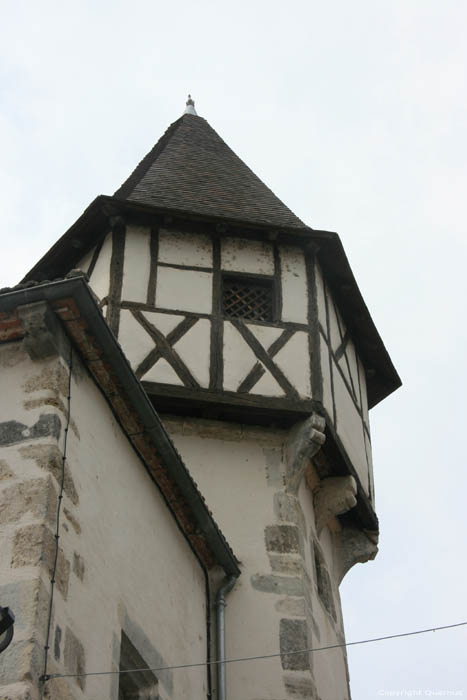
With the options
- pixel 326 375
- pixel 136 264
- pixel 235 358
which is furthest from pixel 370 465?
pixel 136 264

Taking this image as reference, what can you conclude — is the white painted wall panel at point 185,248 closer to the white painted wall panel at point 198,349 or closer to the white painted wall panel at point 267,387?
the white painted wall panel at point 198,349

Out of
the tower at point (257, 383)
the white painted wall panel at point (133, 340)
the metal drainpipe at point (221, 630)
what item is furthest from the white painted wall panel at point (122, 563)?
the white painted wall panel at point (133, 340)

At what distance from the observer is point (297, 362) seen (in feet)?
33.0

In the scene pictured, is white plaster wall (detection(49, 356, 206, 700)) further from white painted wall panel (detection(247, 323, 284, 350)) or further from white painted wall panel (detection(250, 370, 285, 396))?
white painted wall panel (detection(247, 323, 284, 350))

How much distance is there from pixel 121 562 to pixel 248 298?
4685 mm

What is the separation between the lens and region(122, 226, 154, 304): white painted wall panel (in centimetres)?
1029

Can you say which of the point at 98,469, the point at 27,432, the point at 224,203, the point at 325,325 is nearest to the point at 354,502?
the point at 325,325

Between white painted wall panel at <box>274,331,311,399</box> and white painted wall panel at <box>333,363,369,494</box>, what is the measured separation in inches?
22.0

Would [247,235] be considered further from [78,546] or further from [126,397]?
[78,546]

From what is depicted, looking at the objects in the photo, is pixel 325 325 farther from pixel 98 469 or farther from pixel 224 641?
pixel 98 469

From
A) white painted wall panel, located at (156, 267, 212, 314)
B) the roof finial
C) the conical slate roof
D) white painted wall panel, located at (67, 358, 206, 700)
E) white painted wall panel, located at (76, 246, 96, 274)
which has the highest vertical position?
the roof finial

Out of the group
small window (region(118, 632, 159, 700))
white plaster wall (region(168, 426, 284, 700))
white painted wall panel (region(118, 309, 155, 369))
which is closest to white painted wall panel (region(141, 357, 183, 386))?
white painted wall panel (region(118, 309, 155, 369))

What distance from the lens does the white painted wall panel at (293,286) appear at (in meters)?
10.5

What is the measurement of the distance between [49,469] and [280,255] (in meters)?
5.78
